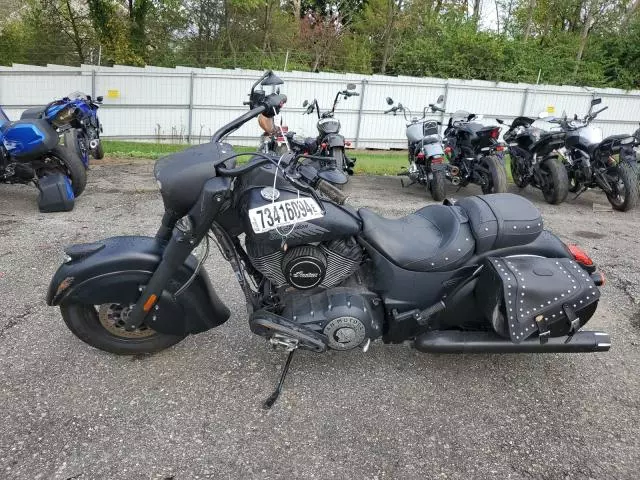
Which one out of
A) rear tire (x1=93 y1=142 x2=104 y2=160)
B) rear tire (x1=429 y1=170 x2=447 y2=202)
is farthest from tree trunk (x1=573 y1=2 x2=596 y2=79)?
rear tire (x1=93 y1=142 x2=104 y2=160)

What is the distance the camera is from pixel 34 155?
5609 millimetres

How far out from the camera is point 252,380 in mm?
2744

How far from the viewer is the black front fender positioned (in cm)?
257

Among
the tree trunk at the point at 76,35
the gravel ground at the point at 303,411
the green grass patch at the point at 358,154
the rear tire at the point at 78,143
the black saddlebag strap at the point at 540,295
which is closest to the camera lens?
the gravel ground at the point at 303,411

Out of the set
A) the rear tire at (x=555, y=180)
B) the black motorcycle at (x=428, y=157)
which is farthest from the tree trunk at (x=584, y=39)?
the black motorcycle at (x=428, y=157)

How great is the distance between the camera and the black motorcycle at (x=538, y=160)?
6.91m

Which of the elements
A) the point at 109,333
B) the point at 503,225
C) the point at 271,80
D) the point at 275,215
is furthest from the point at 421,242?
the point at 109,333

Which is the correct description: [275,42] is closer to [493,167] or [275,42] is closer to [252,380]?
[493,167]

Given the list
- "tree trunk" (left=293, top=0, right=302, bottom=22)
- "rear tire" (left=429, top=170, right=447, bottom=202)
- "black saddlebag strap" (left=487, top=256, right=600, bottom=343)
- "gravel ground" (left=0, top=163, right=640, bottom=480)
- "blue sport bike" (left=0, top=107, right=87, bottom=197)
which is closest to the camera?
"gravel ground" (left=0, top=163, right=640, bottom=480)

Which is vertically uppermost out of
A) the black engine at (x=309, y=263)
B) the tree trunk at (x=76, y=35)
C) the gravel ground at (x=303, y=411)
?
the tree trunk at (x=76, y=35)

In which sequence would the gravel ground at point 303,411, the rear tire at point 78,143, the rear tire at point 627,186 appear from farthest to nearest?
the rear tire at point 78,143 → the rear tire at point 627,186 → the gravel ground at point 303,411

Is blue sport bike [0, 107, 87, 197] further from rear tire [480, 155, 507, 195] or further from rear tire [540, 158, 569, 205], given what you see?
rear tire [540, 158, 569, 205]

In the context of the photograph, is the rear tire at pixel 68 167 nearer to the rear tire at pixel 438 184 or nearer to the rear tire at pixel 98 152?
the rear tire at pixel 98 152

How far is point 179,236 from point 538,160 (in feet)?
20.4
